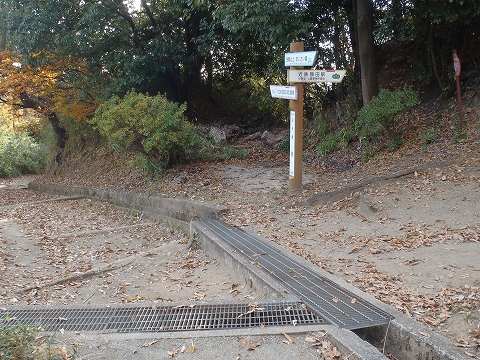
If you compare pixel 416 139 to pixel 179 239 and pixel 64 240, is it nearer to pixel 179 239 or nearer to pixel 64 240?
pixel 179 239

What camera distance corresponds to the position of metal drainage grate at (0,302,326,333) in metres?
4.00

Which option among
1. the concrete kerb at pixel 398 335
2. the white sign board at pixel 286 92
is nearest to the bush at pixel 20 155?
the white sign board at pixel 286 92

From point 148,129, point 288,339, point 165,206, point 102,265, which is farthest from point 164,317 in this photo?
point 148,129

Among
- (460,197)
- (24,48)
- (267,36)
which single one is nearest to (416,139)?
(460,197)

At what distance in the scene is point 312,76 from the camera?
890 cm

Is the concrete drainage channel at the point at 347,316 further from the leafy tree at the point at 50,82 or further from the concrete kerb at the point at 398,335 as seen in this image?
the leafy tree at the point at 50,82

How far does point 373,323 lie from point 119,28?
13.7 meters

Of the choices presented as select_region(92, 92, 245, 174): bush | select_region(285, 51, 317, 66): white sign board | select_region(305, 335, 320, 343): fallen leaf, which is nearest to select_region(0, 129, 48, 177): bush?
select_region(92, 92, 245, 174): bush

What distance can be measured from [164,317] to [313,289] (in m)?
1.56

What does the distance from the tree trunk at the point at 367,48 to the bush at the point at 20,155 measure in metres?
20.5

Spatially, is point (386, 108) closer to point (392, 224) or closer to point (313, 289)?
point (392, 224)

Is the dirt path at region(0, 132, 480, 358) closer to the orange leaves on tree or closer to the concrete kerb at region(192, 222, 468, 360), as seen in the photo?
the concrete kerb at region(192, 222, 468, 360)

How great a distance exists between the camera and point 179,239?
31.4 ft

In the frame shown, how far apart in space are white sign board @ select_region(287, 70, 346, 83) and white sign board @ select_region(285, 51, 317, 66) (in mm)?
172
